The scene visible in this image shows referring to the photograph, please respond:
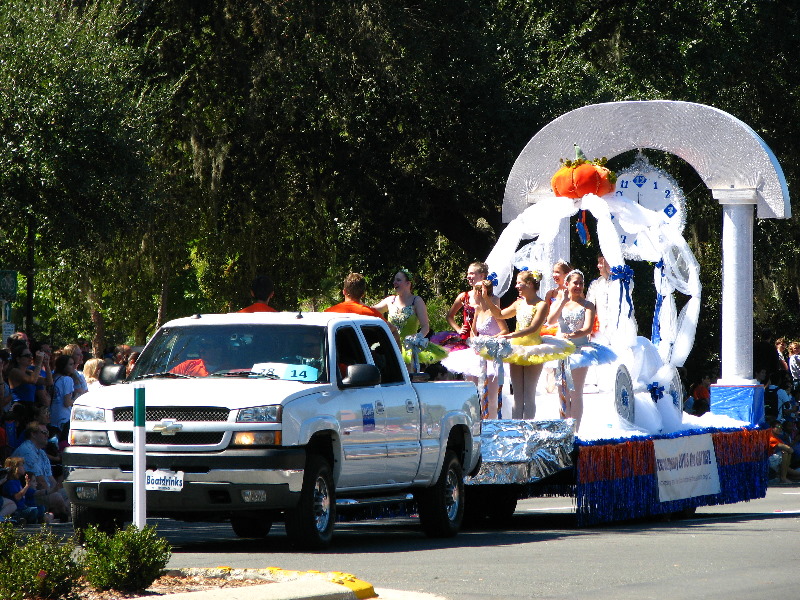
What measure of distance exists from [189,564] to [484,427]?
14.7 feet

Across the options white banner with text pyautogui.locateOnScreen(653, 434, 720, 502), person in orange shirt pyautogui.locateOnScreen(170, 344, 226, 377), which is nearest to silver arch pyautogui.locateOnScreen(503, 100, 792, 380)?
white banner with text pyautogui.locateOnScreen(653, 434, 720, 502)

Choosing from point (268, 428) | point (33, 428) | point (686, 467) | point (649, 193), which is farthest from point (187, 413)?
point (649, 193)

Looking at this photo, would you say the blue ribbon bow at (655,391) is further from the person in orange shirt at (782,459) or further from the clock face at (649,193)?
the person in orange shirt at (782,459)

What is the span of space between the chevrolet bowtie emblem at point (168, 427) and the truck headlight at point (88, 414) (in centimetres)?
57

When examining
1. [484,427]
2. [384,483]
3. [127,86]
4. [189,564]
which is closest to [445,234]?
[127,86]

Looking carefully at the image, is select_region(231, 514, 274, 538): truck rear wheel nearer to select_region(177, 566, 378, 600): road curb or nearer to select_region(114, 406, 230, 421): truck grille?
select_region(114, 406, 230, 421): truck grille

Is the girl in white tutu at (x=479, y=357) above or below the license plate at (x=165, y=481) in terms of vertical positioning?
above

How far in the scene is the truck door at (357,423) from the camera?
11312mm

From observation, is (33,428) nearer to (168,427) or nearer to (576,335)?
(168,427)

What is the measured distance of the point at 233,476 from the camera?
34.3ft

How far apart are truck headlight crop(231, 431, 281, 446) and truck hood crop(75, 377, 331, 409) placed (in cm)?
21

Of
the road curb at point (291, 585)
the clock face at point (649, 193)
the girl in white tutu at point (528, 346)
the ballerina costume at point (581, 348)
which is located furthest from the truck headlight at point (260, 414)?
the clock face at point (649, 193)

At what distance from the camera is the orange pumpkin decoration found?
17047mm

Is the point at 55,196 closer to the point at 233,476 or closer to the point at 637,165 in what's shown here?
the point at 637,165
